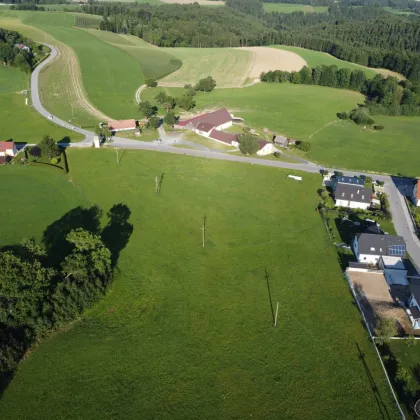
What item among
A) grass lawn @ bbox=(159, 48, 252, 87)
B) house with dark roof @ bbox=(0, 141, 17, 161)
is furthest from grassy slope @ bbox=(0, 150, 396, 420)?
grass lawn @ bbox=(159, 48, 252, 87)

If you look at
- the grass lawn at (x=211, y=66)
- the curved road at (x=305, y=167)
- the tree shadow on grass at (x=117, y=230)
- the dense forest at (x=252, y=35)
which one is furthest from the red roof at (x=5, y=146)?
the dense forest at (x=252, y=35)

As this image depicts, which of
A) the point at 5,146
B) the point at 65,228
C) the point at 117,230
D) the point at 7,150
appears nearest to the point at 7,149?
the point at 7,150

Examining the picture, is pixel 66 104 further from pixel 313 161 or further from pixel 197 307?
pixel 197 307

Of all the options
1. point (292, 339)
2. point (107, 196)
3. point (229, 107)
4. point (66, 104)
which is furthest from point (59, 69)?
point (292, 339)

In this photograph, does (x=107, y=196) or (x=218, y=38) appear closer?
(x=107, y=196)

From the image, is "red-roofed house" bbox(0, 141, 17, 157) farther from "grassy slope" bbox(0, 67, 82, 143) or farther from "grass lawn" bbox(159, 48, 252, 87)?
"grass lawn" bbox(159, 48, 252, 87)

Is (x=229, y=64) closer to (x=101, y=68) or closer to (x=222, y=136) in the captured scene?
(x=101, y=68)
